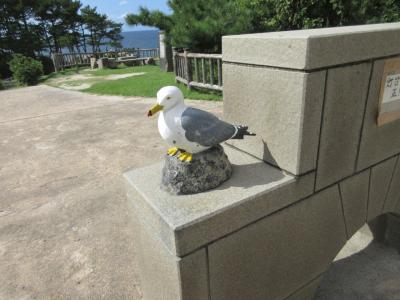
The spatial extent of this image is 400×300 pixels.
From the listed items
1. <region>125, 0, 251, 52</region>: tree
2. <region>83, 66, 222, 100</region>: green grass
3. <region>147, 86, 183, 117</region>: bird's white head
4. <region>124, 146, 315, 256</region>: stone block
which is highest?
<region>125, 0, 251, 52</region>: tree

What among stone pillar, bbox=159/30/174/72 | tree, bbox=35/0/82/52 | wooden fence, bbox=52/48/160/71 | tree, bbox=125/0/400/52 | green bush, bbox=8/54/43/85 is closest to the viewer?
tree, bbox=125/0/400/52

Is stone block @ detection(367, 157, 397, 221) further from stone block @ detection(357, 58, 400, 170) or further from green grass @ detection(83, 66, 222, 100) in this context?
green grass @ detection(83, 66, 222, 100)

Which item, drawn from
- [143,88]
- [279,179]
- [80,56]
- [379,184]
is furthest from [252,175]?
[80,56]

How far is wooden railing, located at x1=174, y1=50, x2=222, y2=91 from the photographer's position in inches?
307

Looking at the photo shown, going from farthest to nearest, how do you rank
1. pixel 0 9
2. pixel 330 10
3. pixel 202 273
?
pixel 0 9 < pixel 330 10 < pixel 202 273

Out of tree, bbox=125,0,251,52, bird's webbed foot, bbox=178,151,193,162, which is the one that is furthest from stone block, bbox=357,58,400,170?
tree, bbox=125,0,251,52

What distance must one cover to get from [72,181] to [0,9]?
95.1ft

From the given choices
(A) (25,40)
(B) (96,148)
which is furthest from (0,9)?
(B) (96,148)

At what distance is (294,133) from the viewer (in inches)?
64.8

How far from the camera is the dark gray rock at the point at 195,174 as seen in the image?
163 cm

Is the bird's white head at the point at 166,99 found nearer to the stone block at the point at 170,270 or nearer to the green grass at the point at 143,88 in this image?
the stone block at the point at 170,270

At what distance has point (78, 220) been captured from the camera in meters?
3.27

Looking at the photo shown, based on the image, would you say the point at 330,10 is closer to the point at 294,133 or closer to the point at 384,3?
the point at 384,3

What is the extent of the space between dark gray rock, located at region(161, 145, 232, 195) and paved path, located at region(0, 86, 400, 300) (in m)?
1.19
